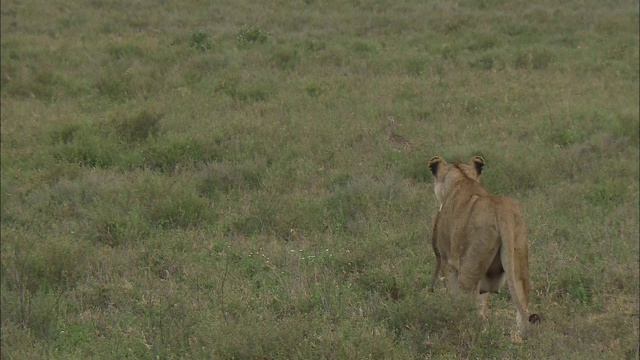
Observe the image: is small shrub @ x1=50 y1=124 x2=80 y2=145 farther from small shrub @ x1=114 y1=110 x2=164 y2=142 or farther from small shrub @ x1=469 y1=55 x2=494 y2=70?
small shrub @ x1=469 y1=55 x2=494 y2=70

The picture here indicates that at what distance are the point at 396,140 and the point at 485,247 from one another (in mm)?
5831

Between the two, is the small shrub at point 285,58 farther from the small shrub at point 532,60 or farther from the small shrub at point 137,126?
the small shrub at point 532,60

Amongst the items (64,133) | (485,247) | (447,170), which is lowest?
(64,133)

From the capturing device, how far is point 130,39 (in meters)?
16.2

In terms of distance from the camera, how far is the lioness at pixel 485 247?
15.7 ft

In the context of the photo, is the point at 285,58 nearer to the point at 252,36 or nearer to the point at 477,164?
the point at 252,36

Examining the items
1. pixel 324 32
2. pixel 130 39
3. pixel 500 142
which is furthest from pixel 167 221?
pixel 324 32

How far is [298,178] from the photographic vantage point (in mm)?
9258

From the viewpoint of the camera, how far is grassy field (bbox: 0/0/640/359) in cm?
548

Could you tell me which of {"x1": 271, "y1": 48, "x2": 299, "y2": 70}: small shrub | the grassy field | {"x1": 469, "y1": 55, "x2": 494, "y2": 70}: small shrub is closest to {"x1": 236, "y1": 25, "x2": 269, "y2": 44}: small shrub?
the grassy field

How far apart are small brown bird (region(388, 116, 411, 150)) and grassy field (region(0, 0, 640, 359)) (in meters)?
0.20

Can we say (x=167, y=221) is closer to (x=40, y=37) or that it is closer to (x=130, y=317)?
(x=130, y=317)

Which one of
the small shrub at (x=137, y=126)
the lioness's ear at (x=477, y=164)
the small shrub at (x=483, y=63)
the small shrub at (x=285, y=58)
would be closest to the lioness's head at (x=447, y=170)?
the lioness's ear at (x=477, y=164)

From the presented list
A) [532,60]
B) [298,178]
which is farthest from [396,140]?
[532,60]
